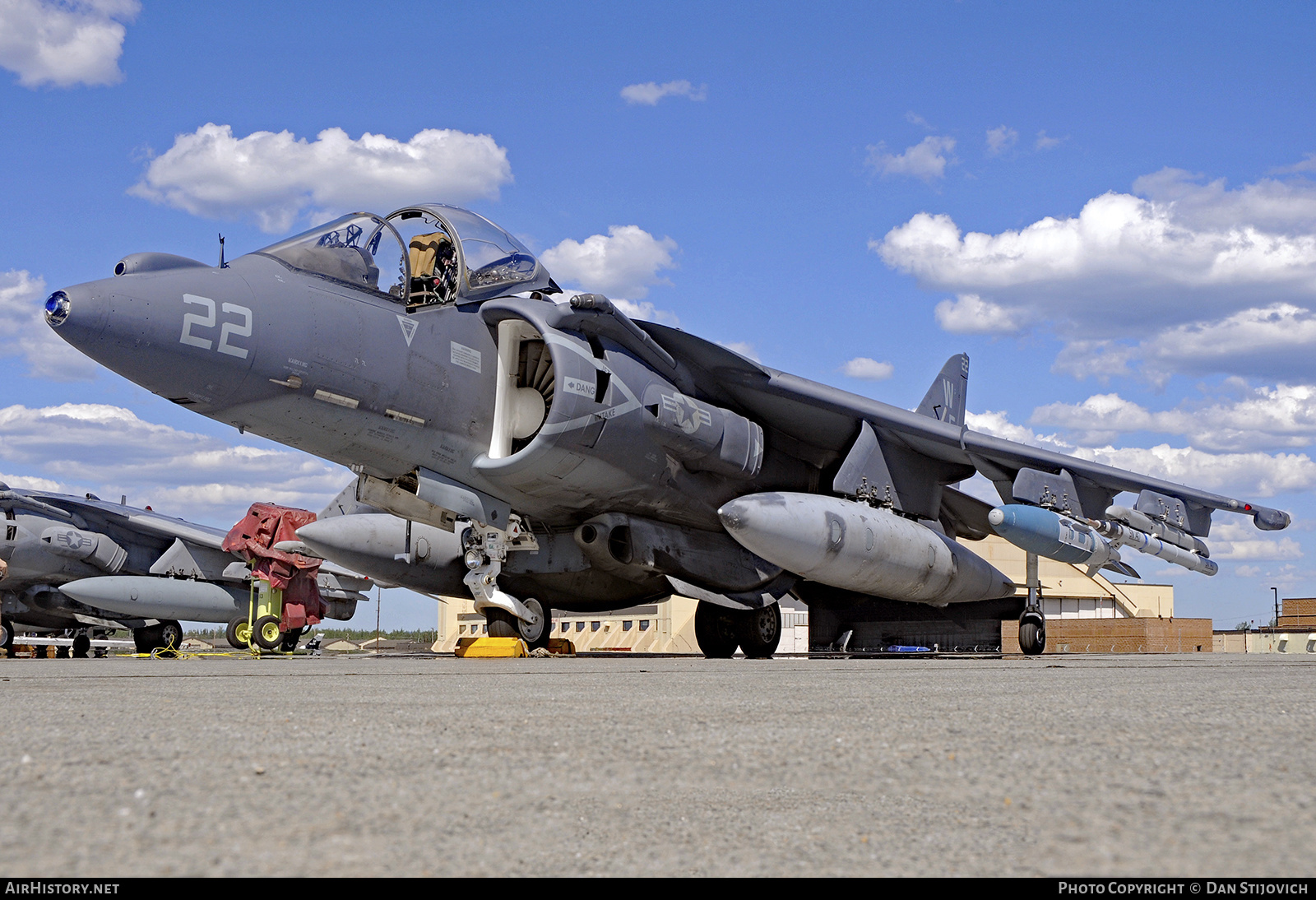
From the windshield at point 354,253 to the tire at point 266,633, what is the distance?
32.9ft

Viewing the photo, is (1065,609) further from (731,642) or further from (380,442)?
(380,442)

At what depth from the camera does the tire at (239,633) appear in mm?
19875

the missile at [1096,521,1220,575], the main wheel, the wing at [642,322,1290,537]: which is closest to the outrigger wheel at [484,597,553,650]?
the main wheel

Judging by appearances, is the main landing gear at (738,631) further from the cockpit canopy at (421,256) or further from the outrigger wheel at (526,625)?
the cockpit canopy at (421,256)

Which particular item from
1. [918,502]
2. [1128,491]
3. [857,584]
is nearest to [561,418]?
[857,584]

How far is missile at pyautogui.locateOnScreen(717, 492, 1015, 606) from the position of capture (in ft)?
32.9

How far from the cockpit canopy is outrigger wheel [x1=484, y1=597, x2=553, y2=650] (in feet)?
10.8

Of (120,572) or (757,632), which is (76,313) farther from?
(120,572)

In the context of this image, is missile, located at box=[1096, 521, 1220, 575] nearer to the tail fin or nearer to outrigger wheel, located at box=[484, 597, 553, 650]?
the tail fin

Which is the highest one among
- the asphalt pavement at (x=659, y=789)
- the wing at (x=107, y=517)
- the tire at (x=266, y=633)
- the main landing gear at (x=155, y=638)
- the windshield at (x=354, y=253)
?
the windshield at (x=354, y=253)

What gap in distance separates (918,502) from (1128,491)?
2.44 meters

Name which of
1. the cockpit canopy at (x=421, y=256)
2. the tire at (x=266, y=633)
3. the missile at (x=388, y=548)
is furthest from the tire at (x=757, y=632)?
→ the tire at (x=266, y=633)

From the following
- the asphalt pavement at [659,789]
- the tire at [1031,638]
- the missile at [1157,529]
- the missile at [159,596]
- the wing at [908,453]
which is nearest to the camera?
the asphalt pavement at [659,789]

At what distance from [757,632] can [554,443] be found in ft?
14.4
